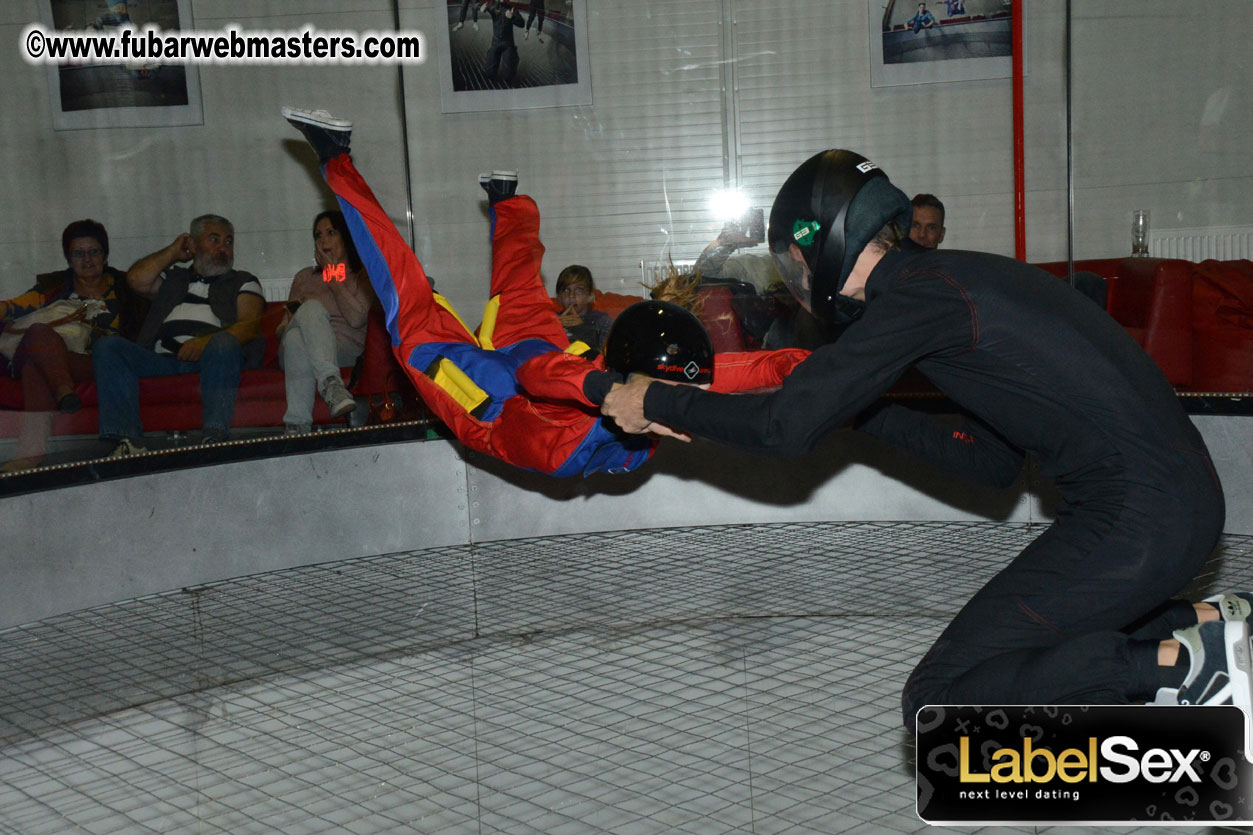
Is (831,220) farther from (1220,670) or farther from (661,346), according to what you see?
(1220,670)

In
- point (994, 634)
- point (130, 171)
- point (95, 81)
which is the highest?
point (95, 81)

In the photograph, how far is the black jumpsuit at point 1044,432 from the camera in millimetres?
2002

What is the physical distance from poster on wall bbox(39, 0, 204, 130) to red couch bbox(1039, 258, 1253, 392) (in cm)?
481

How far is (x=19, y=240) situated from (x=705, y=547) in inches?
141

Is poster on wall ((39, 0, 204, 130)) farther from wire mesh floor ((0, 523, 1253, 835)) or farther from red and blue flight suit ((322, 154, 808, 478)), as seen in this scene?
wire mesh floor ((0, 523, 1253, 835))

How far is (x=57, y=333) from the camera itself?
4820 mm

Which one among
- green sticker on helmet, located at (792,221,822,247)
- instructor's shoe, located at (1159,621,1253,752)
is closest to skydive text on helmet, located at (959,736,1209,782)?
instructor's shoe, located at (1159,621,1253,752)

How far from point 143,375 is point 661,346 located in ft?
10.2

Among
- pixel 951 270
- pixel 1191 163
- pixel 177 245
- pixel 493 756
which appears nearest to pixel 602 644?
pixel 493 756

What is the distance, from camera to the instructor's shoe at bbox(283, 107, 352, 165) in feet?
13.9

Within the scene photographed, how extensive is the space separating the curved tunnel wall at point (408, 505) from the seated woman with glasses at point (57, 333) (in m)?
0.42

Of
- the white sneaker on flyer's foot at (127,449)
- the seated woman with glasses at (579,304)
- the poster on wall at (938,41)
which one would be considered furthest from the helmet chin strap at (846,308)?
the poster on wall at (938,41)

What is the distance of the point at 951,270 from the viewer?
2031mm

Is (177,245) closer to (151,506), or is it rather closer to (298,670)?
(151,506)
